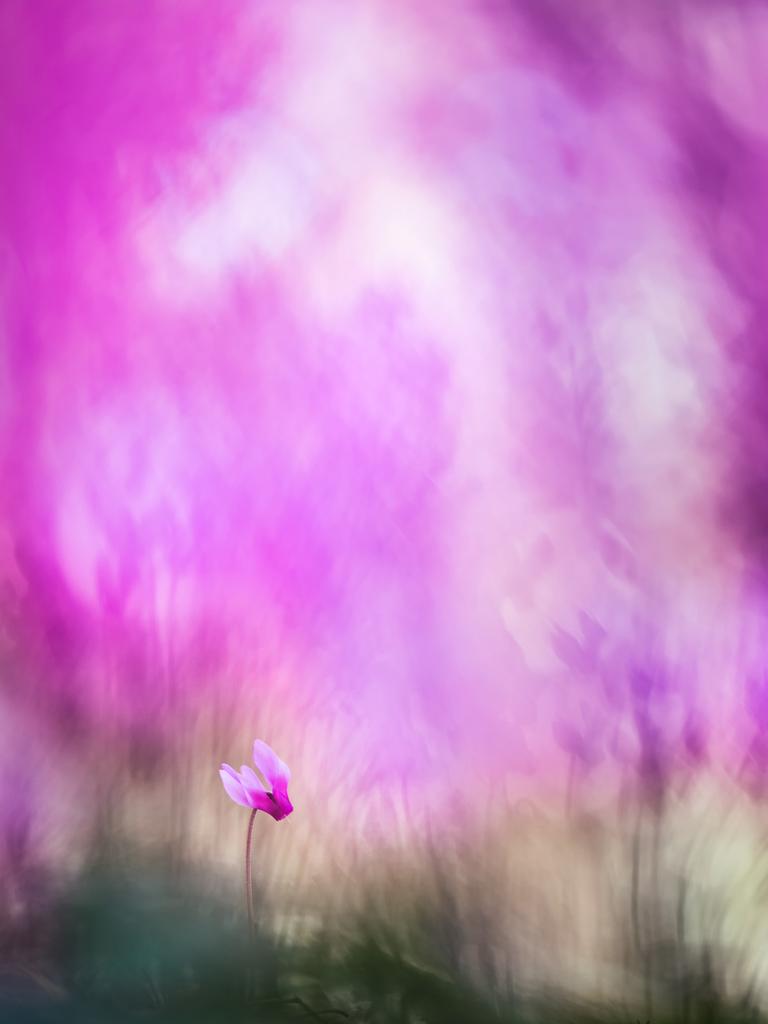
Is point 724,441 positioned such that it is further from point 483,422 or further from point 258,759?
point 258,759

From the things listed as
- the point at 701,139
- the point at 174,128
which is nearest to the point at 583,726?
the point at 701,139

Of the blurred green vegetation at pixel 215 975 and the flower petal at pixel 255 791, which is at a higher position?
the flower petal at pixel 255 791

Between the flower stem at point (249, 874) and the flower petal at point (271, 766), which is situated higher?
the flower petal at point (271, 766)

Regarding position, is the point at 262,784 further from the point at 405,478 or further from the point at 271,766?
the point at 405,478

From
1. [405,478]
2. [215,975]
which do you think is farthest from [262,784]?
[405,478]

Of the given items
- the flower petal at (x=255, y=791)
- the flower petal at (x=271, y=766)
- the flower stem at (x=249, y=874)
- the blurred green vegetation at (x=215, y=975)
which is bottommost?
the blurred green vegetation at (x=215, y=975)
